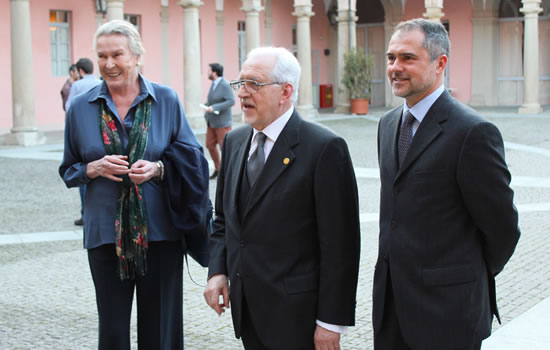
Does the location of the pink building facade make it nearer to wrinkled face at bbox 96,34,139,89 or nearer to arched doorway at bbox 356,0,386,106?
arched doorway at bbox 356,0,386,106

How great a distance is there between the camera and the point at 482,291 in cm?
267

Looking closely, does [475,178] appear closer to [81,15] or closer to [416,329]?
[416,329]

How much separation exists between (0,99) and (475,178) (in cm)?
1811

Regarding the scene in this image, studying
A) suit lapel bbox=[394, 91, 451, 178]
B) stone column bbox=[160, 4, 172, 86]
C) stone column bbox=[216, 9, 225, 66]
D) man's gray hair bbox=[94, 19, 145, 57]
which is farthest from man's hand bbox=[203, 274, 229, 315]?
stone column bbox=[216, 9, 225, 66]

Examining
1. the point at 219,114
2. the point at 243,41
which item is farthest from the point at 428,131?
the point at 243,41

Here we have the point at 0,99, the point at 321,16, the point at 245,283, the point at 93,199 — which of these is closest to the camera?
the point at 245,283

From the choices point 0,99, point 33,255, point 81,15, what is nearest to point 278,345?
point 33,255

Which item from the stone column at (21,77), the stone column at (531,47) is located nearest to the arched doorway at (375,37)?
the stone column at (531,47)

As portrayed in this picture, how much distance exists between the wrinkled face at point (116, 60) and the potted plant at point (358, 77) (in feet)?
68.9

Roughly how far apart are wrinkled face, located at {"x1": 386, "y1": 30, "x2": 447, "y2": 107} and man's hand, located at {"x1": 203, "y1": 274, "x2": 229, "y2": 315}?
3.00ft

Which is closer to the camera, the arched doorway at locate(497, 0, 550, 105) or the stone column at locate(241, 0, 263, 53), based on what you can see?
the stone column at locate(241, 0, 263, 53)

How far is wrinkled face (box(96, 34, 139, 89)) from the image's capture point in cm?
313

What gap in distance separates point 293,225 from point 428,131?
537 millimetres

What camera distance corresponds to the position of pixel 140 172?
10.3ft
